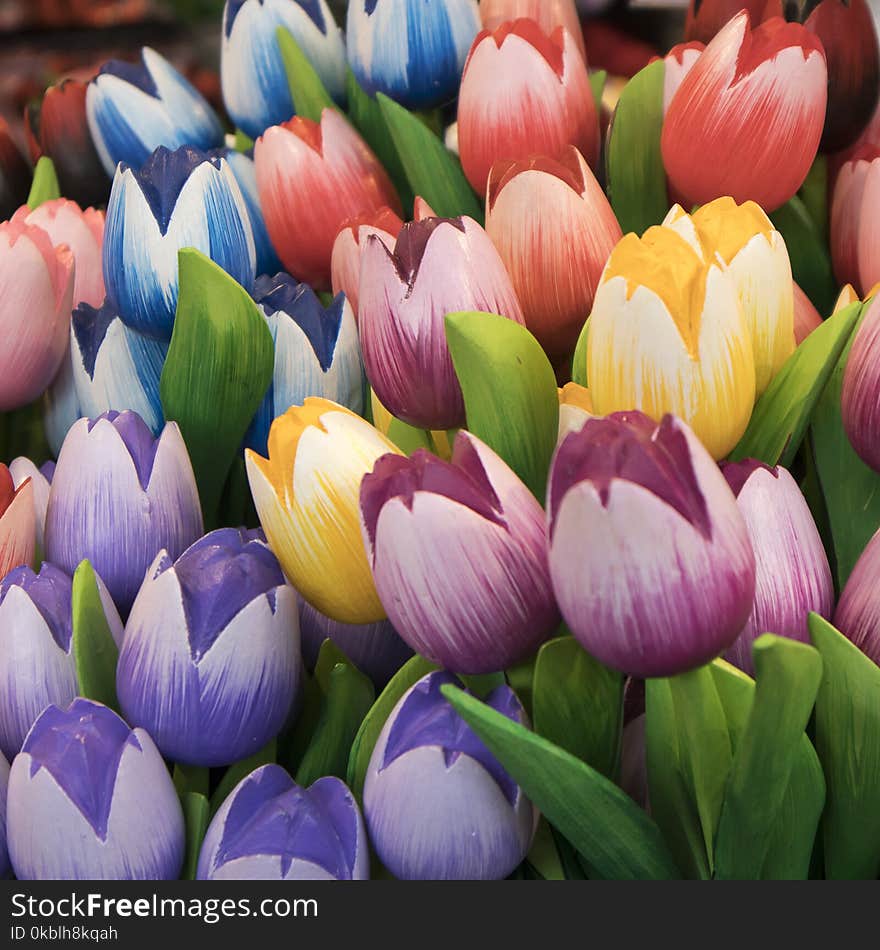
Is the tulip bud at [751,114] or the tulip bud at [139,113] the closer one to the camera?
the tulip bud at [751,114]

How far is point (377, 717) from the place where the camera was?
43 centimetres

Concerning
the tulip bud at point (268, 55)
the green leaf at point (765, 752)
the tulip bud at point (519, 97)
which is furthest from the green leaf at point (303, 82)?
the green leaf at point (765, 752)

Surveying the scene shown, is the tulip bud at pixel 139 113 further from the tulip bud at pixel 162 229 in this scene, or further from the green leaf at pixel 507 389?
the green leaf at pixel 507 389

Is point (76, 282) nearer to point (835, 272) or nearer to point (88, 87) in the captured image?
point (88, 87)

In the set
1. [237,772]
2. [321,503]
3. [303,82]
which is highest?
[303,82]

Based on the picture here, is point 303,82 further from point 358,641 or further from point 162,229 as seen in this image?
point 358,641

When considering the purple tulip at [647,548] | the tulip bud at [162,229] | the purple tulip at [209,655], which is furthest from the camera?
the tulip bud at [162,229]

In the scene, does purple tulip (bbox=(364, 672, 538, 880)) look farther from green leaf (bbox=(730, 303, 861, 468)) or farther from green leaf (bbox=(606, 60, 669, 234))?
green leaf (bbox=(606, 60, 669, 234))

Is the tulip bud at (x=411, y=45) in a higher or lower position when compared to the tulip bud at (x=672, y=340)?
higher

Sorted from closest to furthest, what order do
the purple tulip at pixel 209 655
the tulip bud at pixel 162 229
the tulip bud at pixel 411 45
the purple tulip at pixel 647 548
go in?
the purple tulip at pixel 647 548
the purple tulip at pixel 209 655
the tulip bud at pixel 162 229
the tulip bud at pixel 411 45

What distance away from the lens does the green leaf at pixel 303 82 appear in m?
0.67

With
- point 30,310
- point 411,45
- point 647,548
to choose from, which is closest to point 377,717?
point 647,548

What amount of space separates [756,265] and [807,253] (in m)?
0.19

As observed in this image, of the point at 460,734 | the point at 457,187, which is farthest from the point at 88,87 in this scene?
the point at 460,734
